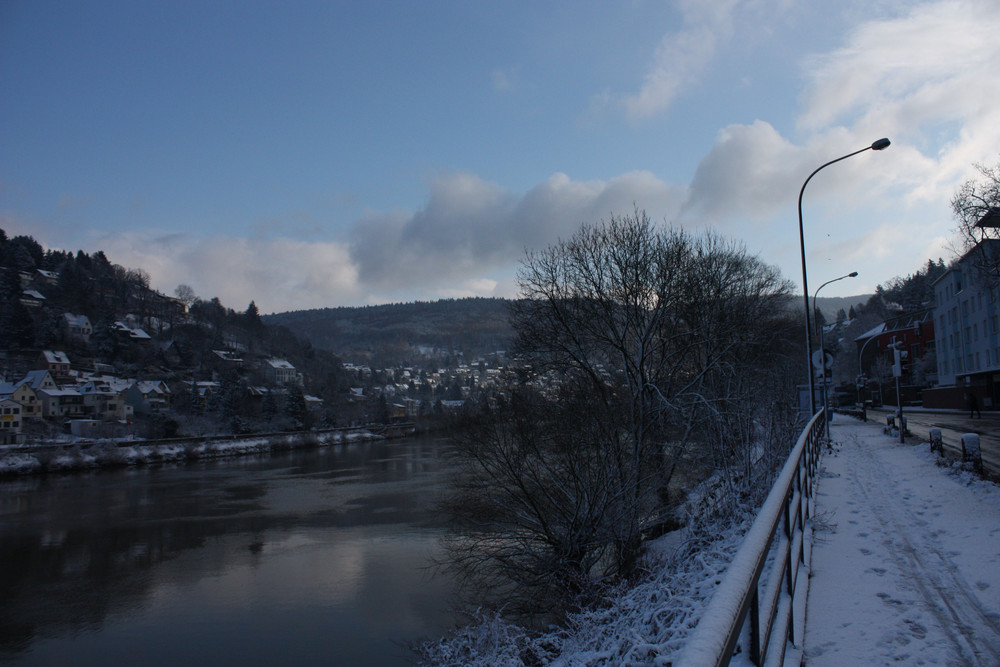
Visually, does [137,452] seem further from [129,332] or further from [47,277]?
[47,277]

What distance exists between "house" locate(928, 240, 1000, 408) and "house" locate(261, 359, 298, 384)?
111 metres

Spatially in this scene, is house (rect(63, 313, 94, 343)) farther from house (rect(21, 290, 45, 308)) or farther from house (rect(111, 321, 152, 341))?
house (rect(21, 290, 45, 308))

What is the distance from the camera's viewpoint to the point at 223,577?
20094mm

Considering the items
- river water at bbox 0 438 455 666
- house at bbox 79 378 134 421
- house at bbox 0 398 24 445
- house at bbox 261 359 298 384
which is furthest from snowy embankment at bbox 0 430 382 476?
house at bbox 261 359 298 384

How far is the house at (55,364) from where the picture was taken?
9138 centimetres

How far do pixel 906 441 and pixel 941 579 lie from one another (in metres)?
17.0

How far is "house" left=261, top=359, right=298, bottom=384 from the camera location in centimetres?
13351

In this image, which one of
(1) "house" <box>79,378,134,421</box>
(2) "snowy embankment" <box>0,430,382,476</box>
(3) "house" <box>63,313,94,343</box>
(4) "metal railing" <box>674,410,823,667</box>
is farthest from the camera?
(3) "house" <box>63,313,94,343</box>

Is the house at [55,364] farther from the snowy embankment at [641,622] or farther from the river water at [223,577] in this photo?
the snowy embankment at [641,622]

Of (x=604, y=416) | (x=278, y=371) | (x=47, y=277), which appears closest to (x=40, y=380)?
(x=278, y=371)

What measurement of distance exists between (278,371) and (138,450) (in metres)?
78.5

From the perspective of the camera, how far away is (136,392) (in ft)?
297

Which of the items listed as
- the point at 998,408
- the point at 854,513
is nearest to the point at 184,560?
the point at 854,513

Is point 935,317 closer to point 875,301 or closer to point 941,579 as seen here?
point 941,579
